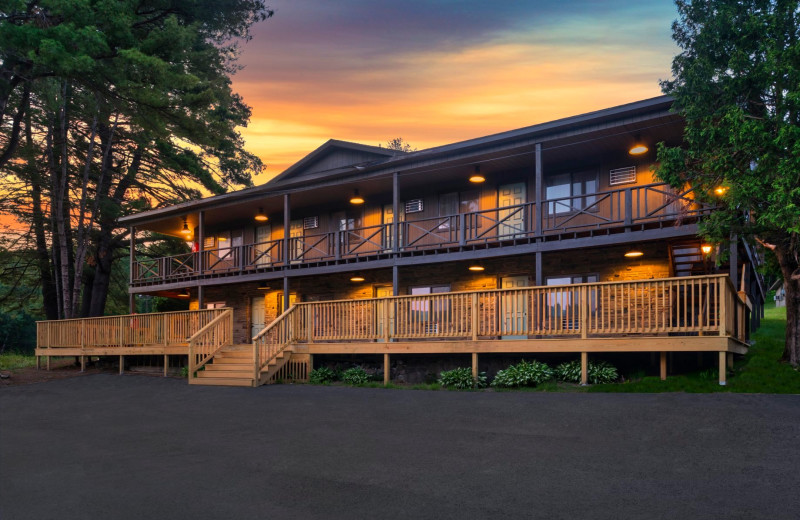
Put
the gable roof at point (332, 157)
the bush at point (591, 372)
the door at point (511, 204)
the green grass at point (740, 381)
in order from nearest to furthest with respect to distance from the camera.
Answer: the green grass at point (740, 381) → the bush at point (591, 372) → the door at point (511, 204) → the gable roof at point (332, 157)

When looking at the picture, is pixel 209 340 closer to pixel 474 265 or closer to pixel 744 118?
pixel 474 265

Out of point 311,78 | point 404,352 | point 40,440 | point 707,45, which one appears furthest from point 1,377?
point 707,45

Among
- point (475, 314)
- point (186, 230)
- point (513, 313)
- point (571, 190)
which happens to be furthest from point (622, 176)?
point (186, 230)

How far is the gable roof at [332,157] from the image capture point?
22547mm

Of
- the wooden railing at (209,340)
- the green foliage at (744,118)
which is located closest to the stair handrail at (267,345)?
the wooden railing at (209,340)

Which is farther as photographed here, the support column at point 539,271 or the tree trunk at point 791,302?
the support column at point 539,271

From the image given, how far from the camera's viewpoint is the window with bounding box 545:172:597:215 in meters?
18.3

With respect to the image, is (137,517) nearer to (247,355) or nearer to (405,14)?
(247,355)

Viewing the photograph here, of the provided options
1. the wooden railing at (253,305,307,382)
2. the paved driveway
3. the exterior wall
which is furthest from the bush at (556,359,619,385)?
the wooden railing at (253,305,307,382)

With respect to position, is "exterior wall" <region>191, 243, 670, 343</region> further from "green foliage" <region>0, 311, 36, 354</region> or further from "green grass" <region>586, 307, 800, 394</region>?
"green foliage" <region>0, 311, 36, 354</region>

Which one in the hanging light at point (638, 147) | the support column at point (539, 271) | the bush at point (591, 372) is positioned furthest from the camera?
the hanging light at point (638, 147)

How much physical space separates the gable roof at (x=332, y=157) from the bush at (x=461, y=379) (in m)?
10.2

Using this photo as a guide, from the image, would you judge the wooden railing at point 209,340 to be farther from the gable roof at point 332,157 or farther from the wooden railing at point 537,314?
the gable roof at point 332,157

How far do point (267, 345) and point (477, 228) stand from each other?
293 inches
